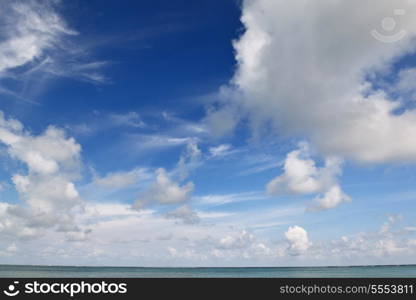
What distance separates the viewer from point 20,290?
89.6 ft

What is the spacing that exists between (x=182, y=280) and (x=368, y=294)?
50.4 feet

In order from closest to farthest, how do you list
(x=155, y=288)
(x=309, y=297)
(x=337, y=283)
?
(x=155, y=288), (x=309, y=297), (x=337, y=283)

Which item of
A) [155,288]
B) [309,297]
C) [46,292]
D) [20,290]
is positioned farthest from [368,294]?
[20,290]

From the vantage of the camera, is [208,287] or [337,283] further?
[337,283]

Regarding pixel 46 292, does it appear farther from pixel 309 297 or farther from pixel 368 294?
pixel 368 294

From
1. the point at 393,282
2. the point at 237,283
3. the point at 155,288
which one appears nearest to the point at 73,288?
the point at 155,288

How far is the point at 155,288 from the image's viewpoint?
25.8 meters

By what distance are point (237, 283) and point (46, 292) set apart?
47.3ft

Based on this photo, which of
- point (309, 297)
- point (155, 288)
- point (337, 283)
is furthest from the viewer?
point (337, 283)

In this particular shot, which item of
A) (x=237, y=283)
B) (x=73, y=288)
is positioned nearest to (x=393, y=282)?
(x=237, y=283)

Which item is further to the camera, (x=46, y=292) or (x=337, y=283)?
(x=337, y=283)

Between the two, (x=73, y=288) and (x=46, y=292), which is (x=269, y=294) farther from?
(x=46, y=292)

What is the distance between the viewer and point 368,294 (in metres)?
29.4

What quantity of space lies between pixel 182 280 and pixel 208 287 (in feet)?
6.71
